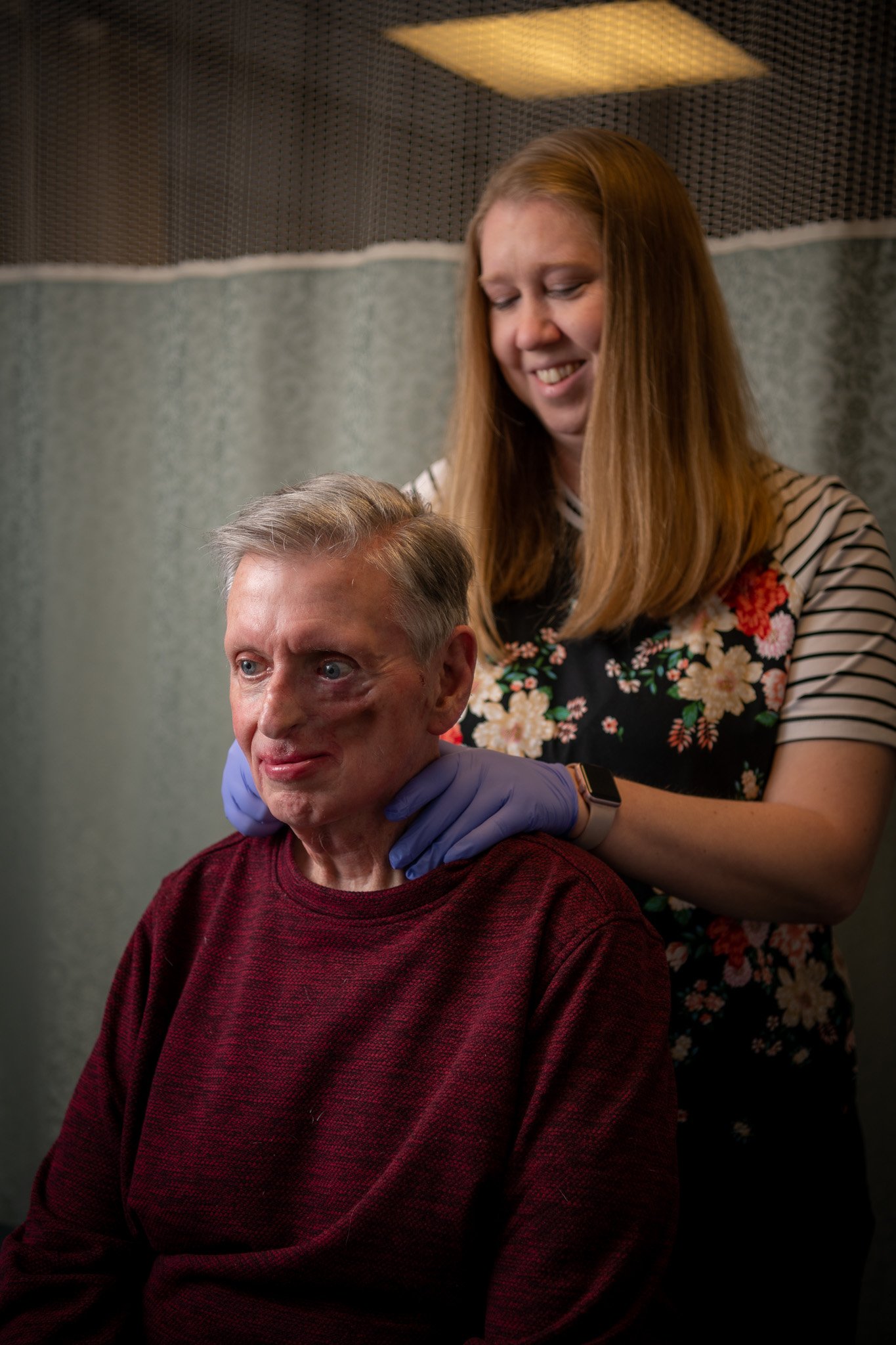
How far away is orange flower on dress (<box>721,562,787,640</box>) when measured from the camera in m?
1.43

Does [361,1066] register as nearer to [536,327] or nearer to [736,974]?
[736,974]

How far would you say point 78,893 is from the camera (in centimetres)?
255

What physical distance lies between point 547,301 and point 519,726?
0.57m

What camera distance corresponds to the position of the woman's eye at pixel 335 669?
3.59ft

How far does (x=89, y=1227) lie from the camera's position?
117 cm

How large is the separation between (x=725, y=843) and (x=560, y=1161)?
1.46ft

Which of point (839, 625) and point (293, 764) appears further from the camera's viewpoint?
point (839, 625)

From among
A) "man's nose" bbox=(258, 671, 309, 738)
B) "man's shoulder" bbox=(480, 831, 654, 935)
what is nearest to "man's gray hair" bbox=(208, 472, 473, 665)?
"man's nose" bbox=(258, 671, 309, 738)

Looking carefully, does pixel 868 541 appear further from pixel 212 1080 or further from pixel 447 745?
pixel 212 1080

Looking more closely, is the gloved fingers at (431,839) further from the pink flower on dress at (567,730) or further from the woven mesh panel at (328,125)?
the woven mesh panel at (328,125)

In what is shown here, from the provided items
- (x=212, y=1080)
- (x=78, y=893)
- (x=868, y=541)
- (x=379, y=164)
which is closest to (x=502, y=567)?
(x=868, y=541)

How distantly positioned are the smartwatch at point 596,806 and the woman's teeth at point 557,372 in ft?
1.88

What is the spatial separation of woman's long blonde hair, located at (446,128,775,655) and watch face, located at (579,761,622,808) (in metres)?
0.25

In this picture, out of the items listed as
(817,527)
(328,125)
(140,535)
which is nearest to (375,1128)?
(817,527)
